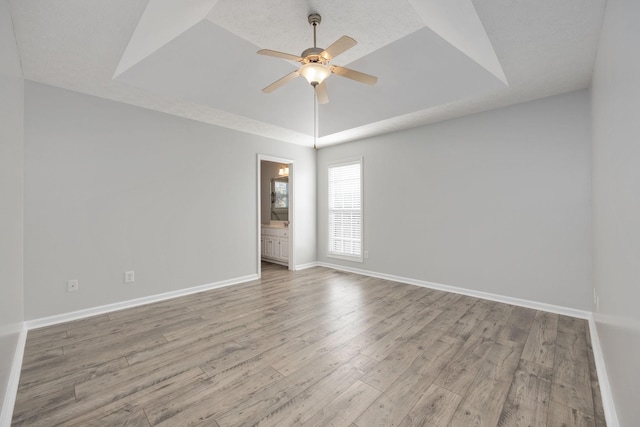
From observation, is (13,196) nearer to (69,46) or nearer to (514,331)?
(69,46)

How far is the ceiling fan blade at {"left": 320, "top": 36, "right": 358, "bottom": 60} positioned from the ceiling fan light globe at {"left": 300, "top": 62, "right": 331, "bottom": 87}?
0.09 metres

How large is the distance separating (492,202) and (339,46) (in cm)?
290

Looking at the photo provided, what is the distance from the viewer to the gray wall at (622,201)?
1209mm

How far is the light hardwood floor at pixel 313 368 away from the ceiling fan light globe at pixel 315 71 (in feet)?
7.82

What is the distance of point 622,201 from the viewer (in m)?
1.47

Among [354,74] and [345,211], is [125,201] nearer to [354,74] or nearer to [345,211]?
[354,74]

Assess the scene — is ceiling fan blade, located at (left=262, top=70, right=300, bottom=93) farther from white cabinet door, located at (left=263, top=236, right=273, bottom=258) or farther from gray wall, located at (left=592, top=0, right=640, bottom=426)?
white cabinet door, located at (left=263, top=236, right=273, bottom=258)

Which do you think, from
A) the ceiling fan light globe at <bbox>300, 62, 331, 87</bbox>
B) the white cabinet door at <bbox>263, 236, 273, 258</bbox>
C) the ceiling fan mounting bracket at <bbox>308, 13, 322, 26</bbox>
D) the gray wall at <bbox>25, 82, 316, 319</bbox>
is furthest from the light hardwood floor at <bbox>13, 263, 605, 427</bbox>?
the ceiling fan mounting bracket at <bbox>308, 13, 322, 26</bbox>

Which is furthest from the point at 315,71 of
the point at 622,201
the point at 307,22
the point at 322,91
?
the point at 622,201

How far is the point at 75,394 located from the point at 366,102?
13.9ft

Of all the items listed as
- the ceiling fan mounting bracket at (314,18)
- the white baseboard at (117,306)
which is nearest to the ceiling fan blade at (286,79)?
the ceiling fan mounting bracket at (314,18)

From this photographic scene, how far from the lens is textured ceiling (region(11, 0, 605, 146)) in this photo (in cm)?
213

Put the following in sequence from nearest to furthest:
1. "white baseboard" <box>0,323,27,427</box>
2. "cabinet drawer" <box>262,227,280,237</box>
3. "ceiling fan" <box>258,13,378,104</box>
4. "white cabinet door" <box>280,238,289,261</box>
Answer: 1. "white baseboard" <box>0,323,27,427</box>
2. "ceiling fan" <box>258,13,378,104</box>
3. "white cabinet door" <box>280,238,289,261</box>
4. "cabinet drawer" <box>262,227,280,237</box>

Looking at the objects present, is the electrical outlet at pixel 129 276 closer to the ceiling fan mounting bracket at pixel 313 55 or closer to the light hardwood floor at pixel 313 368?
the light hardwood floor at pixel 313 368
